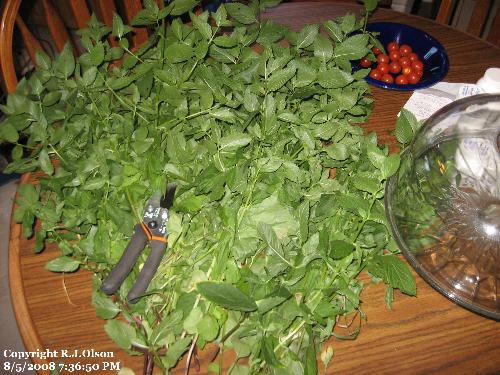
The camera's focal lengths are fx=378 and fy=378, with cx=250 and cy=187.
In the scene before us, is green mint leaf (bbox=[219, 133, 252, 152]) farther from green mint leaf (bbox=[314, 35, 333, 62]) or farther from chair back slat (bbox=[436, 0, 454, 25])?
chair back slat (bbox=[436, 0, 454, 25])

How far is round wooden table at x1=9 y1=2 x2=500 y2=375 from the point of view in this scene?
515 millimetres

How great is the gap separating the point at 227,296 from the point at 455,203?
420 mm

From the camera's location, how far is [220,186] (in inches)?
19.4

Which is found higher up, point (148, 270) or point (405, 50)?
point (405, 50)

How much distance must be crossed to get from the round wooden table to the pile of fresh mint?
0.04m

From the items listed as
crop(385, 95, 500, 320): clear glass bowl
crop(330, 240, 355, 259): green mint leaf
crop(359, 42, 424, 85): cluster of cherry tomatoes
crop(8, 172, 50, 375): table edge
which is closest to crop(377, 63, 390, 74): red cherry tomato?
crop(359, 42, 424, 85): cluster of cherry tomatoes

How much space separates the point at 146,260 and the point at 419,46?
2.88 feet

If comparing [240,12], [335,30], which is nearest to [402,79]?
[335,30]

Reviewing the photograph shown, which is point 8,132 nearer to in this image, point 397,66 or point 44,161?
point 44,161

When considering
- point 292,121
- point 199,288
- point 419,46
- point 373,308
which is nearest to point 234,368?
point 199,288

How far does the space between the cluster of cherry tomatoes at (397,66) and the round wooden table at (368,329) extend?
21.6 inches

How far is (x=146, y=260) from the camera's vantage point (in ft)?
1.72

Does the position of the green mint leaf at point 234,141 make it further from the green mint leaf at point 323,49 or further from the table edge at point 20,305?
the table edge at point 20,305

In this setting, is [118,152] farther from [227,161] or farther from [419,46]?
[419,46]
